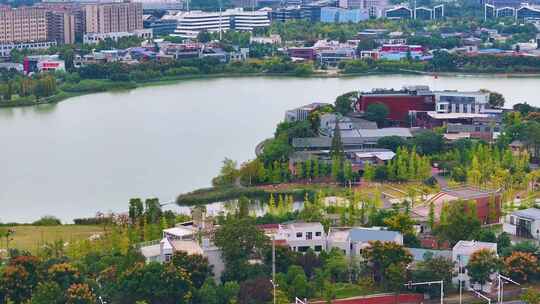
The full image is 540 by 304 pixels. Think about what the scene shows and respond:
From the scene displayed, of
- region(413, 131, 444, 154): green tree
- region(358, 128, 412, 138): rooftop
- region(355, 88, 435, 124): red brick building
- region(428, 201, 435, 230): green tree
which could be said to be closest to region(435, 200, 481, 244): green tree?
region(428, 201, 435, 230): green tree

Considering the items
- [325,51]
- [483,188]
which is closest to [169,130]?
[483,188]

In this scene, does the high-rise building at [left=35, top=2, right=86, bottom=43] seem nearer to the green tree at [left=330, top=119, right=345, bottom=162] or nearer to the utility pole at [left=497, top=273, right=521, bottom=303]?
the green tree at [left=330, top=119, right=345, bottom=162]

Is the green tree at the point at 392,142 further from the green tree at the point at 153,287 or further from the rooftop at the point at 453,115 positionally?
the green tree at the point at 153,287

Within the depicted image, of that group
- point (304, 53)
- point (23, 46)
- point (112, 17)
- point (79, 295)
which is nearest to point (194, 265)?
point (79, 295)

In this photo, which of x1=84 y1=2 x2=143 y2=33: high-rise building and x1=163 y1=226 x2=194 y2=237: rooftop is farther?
x1=84 y1=2 x2=143 y2=33: high-rise building

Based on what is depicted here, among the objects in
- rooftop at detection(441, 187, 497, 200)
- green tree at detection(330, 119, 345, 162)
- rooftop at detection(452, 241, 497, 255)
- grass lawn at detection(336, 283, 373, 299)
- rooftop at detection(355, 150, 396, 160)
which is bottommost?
grass lawn at detection(336, 283, 373, 299)

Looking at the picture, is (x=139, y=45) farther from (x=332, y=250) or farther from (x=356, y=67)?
(x=332, y=250)

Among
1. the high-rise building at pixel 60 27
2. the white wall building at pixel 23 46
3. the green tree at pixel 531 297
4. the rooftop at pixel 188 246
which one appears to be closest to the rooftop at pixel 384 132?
the rooftop at pixel 188 246
